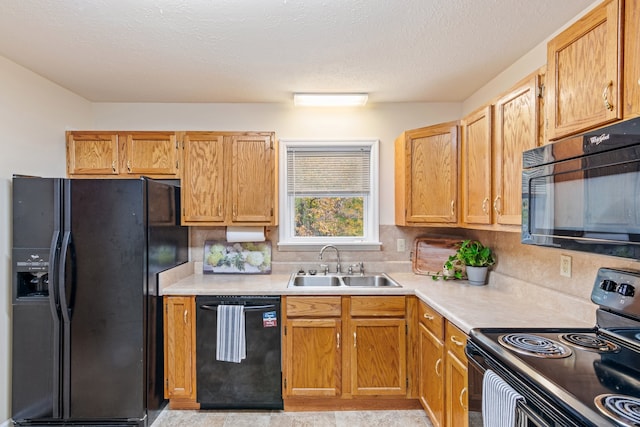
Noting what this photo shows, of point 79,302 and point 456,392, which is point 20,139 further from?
point 456,392

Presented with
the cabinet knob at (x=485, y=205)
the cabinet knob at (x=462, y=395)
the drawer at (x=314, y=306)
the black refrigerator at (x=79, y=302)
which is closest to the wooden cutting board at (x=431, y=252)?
the cabinet knob at (x=485, y=205)

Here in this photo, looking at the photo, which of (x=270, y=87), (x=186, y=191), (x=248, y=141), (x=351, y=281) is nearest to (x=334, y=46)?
(x=270, y=87)

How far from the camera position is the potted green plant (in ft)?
8.28

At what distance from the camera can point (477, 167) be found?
7.20 feet

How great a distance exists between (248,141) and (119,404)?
205cm

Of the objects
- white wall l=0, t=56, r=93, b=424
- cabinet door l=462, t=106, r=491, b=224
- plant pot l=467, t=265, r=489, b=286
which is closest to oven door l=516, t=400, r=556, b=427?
cabinet door l=462, t=106, r=491, b=224

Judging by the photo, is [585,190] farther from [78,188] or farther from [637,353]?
[78,188]

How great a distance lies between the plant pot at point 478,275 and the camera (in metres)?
2.52

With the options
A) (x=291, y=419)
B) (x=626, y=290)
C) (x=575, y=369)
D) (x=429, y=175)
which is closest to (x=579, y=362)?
(x=575, y=369)

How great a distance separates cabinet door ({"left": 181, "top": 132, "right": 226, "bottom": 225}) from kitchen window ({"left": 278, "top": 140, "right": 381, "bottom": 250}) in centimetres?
56

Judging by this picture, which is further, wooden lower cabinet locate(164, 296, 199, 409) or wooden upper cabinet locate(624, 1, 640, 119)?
wooden lower cabinet locate(164, 296, 199, 409)

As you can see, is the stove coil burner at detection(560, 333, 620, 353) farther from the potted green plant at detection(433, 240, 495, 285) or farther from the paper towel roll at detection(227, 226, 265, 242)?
the paper towel roll at detection(227, 226, 265, 242)

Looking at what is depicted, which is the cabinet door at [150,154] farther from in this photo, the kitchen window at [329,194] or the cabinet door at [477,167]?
the cabinet door at [477,167]

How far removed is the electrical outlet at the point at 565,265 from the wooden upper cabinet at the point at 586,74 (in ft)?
2.46
